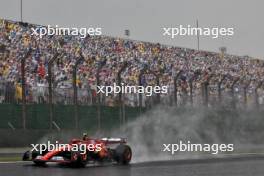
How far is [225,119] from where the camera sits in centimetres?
2742

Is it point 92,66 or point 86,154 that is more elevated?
point 92,66

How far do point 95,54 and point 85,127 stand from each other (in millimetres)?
7186

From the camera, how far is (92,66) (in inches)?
1072

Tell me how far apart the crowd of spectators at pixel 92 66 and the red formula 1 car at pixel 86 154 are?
750cm

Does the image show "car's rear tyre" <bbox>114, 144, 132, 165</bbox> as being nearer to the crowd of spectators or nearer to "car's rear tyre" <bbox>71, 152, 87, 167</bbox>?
"car's rear tyre" <bbox>71, 152, 87, 167</bbox>

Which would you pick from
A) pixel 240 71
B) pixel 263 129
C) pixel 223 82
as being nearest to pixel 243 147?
pixel 263 129

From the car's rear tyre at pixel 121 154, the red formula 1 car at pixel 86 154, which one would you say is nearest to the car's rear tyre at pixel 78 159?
the red formula 1 car at pixel 86 154

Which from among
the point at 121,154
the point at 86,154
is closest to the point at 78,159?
the point at 86,154

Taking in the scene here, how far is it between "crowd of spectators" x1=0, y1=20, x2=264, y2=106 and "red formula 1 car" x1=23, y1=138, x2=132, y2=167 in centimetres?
750

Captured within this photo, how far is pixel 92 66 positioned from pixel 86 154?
12.9 meters

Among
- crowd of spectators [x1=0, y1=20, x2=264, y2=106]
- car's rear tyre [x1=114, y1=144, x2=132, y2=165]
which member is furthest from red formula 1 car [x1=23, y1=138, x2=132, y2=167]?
crowd of spectators [x1=0, y1=20, x2=264, y2=106]

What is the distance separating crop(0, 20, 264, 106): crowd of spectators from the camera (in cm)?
2339

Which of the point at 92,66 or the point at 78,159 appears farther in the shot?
the point at 92,66

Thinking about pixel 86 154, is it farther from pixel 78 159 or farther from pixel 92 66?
pixel 92 66
